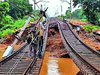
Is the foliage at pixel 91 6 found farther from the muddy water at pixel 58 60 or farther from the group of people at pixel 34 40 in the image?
the group of people at pixel 34 40

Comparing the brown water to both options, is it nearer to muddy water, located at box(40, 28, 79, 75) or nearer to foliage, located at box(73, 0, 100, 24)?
muddy water, located at box(40, 28, 79, 75)

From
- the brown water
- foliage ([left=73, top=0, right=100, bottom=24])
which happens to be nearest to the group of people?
the brown water

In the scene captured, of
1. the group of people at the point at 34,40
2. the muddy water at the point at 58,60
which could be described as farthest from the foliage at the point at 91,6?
the group of people at the point at 34,40

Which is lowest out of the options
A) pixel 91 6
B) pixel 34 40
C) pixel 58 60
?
pixel 58 60

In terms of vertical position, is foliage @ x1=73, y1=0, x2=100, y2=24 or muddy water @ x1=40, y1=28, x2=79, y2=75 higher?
foliage @ x1=73, y1=0, x2=100, y2=24

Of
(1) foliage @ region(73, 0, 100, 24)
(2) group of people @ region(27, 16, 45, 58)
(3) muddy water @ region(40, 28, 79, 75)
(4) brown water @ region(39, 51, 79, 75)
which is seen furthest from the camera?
(1) foliage @ region(73, 0, 100, 24)

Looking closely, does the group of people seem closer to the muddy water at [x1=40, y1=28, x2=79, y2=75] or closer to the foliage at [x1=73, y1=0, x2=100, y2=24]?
the muddy water at [x1=40, y1=28, x2=79, y2=75]

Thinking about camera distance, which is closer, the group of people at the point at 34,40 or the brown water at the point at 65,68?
the group of people at the point at 34,40

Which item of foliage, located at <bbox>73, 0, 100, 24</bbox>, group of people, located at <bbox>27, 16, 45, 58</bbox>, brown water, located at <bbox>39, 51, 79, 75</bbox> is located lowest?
brown water, located at <bbox>39, 51, 79, 75</bbox>

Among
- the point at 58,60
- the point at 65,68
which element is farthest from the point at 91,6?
the point at 65,68

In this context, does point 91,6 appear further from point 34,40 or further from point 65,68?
point 34,40

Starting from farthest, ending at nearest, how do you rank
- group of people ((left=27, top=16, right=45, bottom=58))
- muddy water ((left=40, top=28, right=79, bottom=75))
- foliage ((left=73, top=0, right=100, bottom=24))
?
foliage ((left=73, top=0, right=100, bottom=24)) < muddy water ((left=40, top=28, right=79, bottom=75)) < group of people ((left=27, top=16, right=45, bottom=58))

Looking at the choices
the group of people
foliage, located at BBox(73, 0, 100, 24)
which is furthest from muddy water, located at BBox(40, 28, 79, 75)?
foliage, located at BBox(73, 0, 100, 24)

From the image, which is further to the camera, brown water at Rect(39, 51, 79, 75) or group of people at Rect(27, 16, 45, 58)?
brown water at Rect(39, 51, 79, 75)
